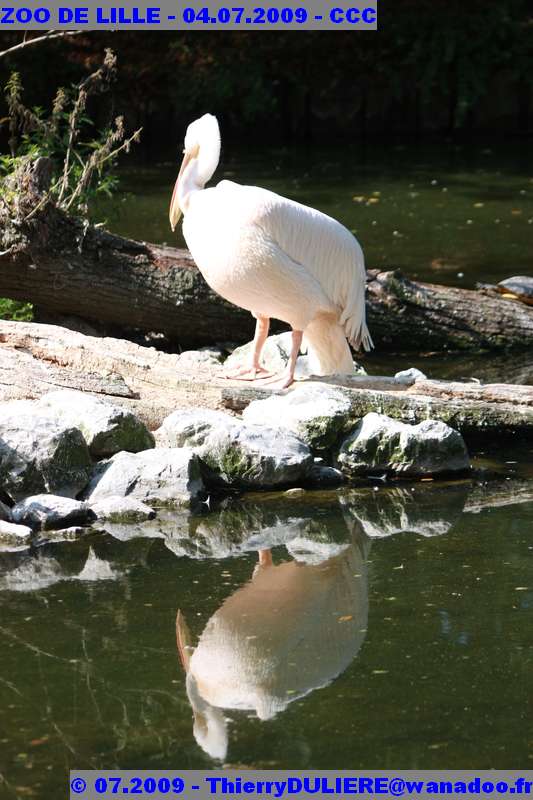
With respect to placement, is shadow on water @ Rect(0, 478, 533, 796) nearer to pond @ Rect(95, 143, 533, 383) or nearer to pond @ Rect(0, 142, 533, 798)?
pond @ Rect(0, 142, 533, 798)

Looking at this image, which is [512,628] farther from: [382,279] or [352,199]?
[352,199]

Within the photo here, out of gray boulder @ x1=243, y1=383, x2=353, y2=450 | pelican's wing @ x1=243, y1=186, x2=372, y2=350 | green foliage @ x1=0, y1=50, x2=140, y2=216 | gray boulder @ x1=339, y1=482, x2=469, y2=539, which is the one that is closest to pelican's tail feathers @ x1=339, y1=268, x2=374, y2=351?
pelican's wing @ x1=243, y1=186, x2=372, y2=350

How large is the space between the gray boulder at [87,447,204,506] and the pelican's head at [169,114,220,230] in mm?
1319

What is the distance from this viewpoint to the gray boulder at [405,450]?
5.36 meters

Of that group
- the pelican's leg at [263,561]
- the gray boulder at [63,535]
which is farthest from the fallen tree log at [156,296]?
the pelican's leg at [263,561]

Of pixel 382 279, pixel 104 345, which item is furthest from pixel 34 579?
pixel 382 279

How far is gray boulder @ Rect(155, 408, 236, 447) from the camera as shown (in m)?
5.29

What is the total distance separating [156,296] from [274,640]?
3.53 m

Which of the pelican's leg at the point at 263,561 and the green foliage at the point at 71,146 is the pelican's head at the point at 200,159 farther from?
the pelican's leg at the point at 263,561

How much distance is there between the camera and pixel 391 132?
1730cm

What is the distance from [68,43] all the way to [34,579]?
13189 millimetres

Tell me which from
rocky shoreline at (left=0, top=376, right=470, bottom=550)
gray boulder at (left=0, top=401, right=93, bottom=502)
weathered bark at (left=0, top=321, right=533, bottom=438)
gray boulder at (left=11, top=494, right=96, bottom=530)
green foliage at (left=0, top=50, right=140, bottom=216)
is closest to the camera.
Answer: gray boulder at (left=11, top=494, right=96, bottom=530)

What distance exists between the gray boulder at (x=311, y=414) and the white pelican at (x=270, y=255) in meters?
0.23

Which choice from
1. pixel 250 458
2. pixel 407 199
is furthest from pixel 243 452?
pixel 407 199
